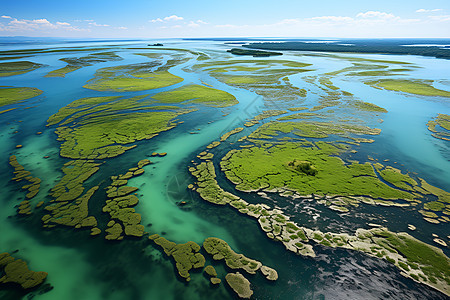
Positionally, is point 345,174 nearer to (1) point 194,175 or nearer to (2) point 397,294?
(2) point 397,294

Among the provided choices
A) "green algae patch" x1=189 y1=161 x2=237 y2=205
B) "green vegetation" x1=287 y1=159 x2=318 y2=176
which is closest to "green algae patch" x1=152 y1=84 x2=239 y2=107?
"green algae patch" x1=189 y1=161 x2=237 y2=205

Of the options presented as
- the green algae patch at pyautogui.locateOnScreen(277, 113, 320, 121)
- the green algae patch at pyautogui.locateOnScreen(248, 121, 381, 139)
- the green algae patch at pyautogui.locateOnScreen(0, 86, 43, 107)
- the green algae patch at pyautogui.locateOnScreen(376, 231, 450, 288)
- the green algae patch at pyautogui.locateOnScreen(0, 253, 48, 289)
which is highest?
the green algae patch at pyautogui.locateOnScreen(0, 86, 43, 107)

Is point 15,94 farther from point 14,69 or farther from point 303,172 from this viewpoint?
point 303,172

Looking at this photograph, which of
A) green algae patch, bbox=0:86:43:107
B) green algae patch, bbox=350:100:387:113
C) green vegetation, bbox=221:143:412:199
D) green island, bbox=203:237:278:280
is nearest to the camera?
green island, bbox=203:237:278:280

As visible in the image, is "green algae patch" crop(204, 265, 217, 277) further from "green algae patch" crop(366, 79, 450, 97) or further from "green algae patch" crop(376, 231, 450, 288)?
"green algae patch" crop(366, 79, 450, 97)

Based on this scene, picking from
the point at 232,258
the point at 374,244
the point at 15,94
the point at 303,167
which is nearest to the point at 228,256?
the point at 232,258
